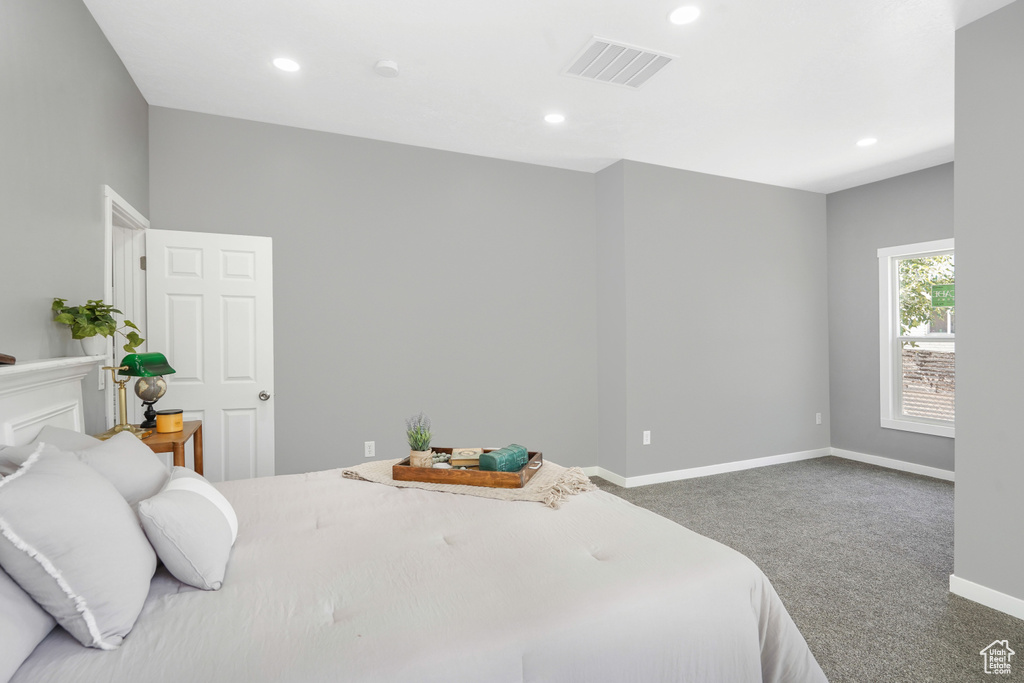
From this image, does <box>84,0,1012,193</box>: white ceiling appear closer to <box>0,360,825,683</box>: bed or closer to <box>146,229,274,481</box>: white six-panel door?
<box>146,229,274,481</box>: white six-panel door

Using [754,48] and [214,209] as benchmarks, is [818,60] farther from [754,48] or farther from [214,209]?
[214,209]

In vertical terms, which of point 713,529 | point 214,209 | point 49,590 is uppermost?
point 214,209

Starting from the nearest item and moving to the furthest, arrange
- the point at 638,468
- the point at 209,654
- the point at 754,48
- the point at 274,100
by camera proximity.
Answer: the point at 209,654
the point at 754,48
the point at 274,100
the point at 638,468

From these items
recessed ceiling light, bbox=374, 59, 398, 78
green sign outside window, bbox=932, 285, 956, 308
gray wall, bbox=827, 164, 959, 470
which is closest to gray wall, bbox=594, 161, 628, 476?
recessed ceiling light, bbox=374, 59, 398, 78

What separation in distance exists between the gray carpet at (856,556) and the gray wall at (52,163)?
326 centimetres

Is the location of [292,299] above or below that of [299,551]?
above

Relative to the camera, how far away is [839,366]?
A: 5566 mm

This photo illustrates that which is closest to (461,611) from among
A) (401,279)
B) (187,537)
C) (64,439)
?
(187,537)

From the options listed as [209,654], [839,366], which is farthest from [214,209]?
[839,366]

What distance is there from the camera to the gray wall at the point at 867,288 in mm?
4762

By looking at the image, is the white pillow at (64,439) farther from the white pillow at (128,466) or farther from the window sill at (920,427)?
the window sill at (920,427)

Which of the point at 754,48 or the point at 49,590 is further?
the point at 754,48

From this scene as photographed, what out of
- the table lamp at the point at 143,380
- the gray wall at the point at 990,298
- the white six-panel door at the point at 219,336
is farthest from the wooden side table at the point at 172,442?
the gray wall at the point at 990,298

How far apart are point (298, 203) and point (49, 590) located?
3.20 meters
